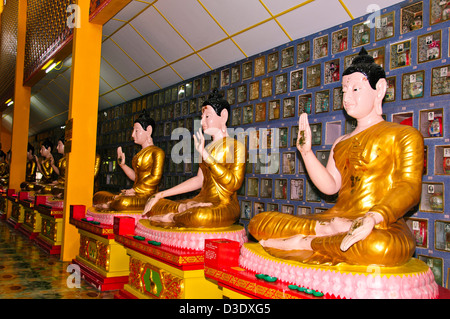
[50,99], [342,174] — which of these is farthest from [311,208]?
[50,99]

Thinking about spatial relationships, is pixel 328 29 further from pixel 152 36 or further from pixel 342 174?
pixel 152 36

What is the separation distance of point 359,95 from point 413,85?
0.86 m

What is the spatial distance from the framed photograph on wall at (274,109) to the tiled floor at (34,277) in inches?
116

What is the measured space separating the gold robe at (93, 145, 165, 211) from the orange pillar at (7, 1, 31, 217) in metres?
6.24

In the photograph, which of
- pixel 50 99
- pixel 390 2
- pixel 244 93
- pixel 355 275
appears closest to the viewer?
pixel 355 275

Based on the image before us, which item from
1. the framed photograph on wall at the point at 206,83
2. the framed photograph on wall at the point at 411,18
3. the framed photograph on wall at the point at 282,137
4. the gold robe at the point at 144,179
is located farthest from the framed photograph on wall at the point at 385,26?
the gold robe at the point at 144,179

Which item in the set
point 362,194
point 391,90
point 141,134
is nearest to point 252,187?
point 141,134

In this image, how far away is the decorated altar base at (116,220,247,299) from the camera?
3768mm

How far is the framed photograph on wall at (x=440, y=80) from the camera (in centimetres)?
359

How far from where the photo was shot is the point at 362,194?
126 inches

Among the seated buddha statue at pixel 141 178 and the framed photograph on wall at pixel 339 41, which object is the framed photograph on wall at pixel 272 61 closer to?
the framed photograph on wall at pixel 339 41

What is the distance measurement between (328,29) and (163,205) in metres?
2.72

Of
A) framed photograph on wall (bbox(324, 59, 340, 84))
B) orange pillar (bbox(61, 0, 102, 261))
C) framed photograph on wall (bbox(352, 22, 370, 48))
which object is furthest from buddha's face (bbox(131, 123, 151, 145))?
framed photograph on wall (bbox(352, 22, 370, 48))

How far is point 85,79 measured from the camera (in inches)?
265
